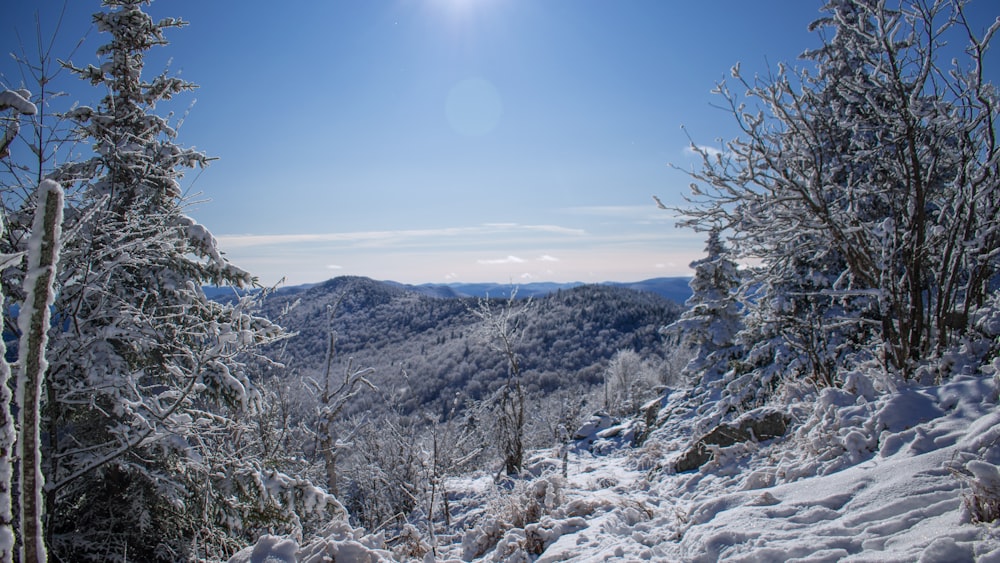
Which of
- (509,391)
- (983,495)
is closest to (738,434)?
(983,495)

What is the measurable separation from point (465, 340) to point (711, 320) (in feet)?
383

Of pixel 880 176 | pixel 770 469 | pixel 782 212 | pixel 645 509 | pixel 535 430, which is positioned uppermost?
pixel 880 176

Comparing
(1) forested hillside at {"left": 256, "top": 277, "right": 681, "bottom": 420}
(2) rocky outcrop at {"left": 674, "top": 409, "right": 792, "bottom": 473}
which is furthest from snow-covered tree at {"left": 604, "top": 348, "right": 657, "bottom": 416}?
(2) rocky outcrop at {"left": 674, "top": 409, "right": 792, "bottom": 473}

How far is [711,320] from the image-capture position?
17.8 meters

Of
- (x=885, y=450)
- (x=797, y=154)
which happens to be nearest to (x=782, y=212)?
(x=797, y=154)

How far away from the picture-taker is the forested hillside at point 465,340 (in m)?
98.8

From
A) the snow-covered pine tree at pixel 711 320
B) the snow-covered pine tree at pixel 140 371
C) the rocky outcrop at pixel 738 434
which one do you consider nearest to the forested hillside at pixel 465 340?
the snow-covered pine tree at pixel 711 320

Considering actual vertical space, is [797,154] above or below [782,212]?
above

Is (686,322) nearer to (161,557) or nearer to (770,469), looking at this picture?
(770,469)

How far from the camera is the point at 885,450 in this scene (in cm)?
342

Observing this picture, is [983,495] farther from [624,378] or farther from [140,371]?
[624,378]

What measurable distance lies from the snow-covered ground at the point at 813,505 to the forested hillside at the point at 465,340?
2641 inches

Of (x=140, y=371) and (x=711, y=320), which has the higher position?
(x=140, y=371)

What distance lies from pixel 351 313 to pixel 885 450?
17104 centimetres
